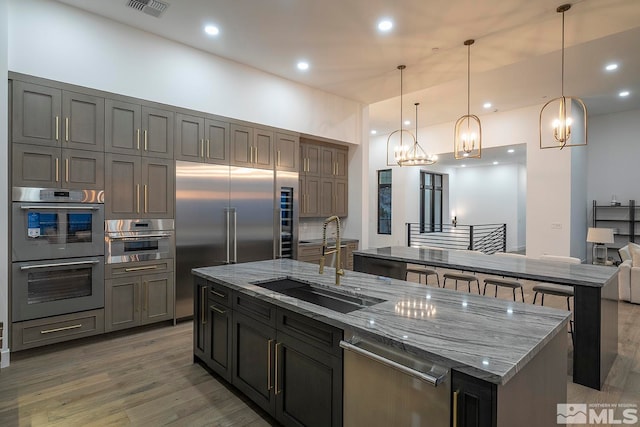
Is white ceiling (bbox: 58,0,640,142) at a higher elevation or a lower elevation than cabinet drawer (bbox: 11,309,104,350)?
higher

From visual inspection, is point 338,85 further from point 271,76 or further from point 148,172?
point 148,172

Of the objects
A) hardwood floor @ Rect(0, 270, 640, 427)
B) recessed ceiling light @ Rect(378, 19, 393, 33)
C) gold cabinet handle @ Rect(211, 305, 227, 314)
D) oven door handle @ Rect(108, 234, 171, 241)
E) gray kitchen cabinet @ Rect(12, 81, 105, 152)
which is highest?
recessed ceiling light @ Rect(378, 19, 393, 33)

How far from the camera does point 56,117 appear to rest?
327 cm

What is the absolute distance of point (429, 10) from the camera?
3385 mm

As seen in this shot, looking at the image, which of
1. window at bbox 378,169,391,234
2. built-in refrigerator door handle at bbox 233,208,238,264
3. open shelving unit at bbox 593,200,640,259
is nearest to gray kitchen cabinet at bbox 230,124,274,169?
built-in refrigerator door handle at bbox 233,208,238,264

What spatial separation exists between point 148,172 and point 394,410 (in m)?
3.55

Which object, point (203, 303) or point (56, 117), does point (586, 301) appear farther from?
point (56, 117)

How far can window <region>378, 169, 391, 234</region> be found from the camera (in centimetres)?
1012

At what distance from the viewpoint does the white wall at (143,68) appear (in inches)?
126

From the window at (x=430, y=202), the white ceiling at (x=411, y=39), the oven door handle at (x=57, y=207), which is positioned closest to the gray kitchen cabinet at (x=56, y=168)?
the oven door handle at (x=57, y=207)

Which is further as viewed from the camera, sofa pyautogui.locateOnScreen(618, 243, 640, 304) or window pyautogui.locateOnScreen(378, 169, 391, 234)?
window pyautogui.locateOnScreen(378, 169, 391, 234)

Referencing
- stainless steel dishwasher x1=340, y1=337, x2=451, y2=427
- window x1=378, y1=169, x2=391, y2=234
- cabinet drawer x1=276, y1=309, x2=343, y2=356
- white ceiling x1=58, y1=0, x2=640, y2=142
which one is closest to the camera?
stainless steel dishwasher x1=340, y1=337, x2=451, y2=427

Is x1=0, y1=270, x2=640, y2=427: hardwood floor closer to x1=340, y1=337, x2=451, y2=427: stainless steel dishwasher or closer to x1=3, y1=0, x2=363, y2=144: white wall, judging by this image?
x1=340, y1=337, x2=451, y2=427: stainless steel dishwasher

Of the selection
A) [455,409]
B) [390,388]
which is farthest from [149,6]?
[455,409]
